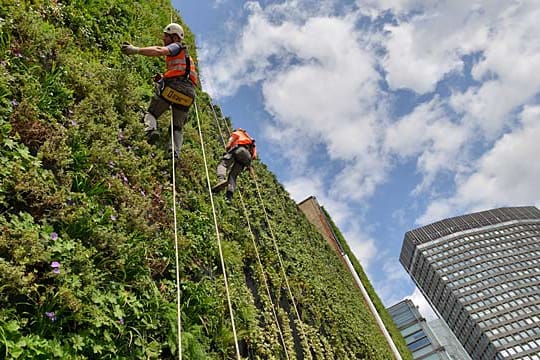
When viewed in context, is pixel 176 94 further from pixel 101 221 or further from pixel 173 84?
pixel 101 221

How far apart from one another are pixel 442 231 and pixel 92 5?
468 feet

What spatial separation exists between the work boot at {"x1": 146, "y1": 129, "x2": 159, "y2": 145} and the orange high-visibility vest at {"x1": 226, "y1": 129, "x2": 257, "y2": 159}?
6.10 ft

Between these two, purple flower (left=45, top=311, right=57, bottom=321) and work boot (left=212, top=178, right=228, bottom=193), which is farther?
work boot (left=212, top=178, right=228, bottom=193)

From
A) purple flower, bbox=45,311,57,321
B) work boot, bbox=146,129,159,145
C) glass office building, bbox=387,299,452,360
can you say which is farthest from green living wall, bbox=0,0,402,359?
glass office building, bbox=387,299,452,360

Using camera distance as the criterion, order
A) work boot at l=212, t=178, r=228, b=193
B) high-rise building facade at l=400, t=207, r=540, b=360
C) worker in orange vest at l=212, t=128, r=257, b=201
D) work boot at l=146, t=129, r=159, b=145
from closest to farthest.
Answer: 1. work boot at l=146, t=129, r=159, b=145
2. work boot at l=212, t=178, r=228, b=193
3. worker in orange vest at l=212, t=128, r=257, b=201
4. high-rise building facade at l=400, t=207, r=540, b=360

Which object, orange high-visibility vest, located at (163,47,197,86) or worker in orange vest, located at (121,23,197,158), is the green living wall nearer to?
worker in orange vest, located at (121,23,197,158)

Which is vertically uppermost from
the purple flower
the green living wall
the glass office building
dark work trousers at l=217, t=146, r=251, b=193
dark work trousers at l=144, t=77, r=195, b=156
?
the glass office building

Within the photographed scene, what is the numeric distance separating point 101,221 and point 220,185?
10.4 ft

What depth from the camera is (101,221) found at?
298cm

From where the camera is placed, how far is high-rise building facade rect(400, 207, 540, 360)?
355ft

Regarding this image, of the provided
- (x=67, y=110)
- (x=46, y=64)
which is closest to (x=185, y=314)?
(x=67, y=110)

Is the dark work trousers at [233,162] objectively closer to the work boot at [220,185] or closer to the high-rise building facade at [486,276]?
the work boot at [220,185]

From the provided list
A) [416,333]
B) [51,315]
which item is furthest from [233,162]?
[416,333]

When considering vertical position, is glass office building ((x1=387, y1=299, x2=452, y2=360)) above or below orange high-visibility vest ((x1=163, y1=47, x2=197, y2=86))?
above
